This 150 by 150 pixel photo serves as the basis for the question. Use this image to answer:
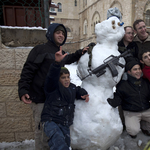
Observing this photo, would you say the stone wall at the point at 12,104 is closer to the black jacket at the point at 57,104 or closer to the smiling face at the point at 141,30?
the black jacket at the point at 57,104

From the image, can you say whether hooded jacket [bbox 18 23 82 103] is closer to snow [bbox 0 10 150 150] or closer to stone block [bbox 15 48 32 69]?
snow [bbox 0 10 150 150]

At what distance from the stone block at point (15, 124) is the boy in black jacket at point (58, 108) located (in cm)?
104

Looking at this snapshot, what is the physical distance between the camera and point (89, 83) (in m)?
1.89

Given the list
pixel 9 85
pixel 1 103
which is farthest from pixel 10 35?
pixel 1 103

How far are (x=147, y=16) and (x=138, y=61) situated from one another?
1036 cm

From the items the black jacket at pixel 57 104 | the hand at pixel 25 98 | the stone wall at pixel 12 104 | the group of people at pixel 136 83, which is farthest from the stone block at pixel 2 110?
the group of people at pixel 136 83

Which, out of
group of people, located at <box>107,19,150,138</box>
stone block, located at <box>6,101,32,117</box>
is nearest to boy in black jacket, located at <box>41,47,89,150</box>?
group of people, located at <box>107,19,150,138</box>

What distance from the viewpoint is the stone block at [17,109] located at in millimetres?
2336

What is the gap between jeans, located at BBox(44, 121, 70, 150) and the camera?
1.39 m

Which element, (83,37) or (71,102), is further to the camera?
(83,37)

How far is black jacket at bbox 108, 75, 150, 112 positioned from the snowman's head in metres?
0.65

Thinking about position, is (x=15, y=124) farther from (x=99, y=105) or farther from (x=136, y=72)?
(x=136, y=72)

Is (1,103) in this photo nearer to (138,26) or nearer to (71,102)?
(71,102)

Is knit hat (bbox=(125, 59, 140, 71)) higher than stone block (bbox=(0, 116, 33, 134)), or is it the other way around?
knit hat (bbox=(125, 59, 140, 71))
